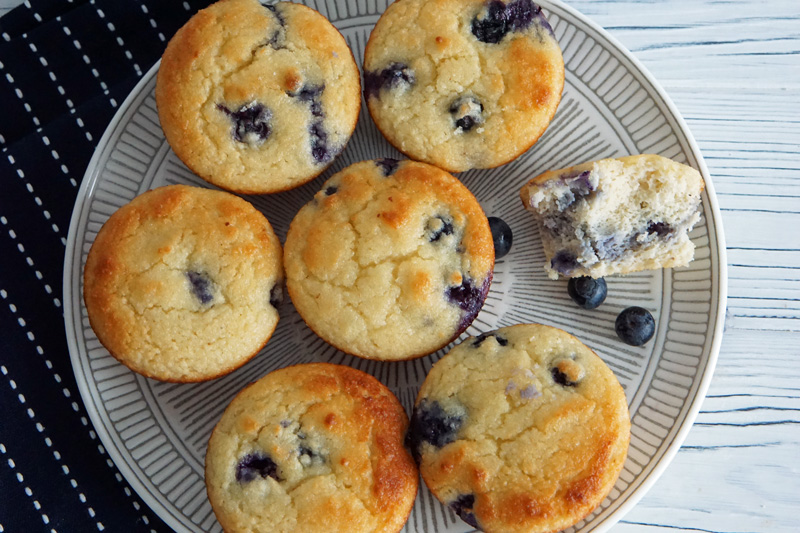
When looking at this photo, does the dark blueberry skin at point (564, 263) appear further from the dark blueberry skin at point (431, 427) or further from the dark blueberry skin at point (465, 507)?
the dark blueberry skin at point (465, 507)

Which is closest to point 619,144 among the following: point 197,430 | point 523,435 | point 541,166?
point 541,166

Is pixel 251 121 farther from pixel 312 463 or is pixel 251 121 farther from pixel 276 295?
pixel 312 463

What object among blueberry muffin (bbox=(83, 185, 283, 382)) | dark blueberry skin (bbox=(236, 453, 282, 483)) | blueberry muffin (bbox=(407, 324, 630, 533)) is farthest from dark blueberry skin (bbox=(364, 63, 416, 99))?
dark blueberry skin (bbox=(236, 453, 282, 483))

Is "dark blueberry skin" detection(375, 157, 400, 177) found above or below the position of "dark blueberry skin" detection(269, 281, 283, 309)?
above

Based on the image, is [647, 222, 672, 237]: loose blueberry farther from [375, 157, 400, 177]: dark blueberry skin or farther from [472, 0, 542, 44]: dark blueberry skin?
[375, 157, 400, 177]: dark blueberry skin

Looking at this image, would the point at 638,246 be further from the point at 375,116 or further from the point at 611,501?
the point at 375,116

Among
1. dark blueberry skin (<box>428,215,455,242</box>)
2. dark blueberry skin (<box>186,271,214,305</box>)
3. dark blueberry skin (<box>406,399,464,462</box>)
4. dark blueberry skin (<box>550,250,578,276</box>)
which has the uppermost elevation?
dark blueberry skin (<box>186,271,214,305</box>)
